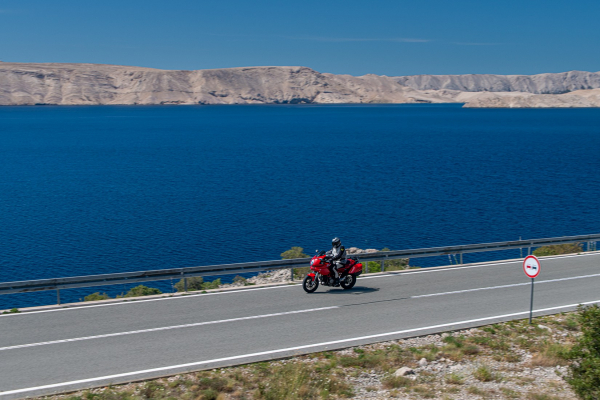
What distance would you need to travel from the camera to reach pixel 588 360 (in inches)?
366

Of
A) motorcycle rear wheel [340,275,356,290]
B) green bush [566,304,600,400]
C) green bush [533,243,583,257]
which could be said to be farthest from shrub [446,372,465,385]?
green bush [533,243,583,257]

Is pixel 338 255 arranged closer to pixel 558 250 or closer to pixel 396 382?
pixel 396 382

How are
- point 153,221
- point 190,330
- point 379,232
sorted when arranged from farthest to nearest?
point 153,221 → point 379,232 → point 190,330

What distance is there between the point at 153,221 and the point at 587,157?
67326 millimetres

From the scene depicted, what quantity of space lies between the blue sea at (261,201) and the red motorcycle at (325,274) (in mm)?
16750

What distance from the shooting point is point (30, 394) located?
10.2 metres

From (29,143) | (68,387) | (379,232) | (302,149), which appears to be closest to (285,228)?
(379,232)

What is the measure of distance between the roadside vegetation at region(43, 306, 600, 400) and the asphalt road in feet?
1.69

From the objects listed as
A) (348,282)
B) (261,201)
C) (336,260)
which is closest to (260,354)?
(336,260)

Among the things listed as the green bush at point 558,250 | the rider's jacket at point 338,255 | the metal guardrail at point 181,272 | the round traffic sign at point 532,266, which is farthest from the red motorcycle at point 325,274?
the green bush at point 558,250

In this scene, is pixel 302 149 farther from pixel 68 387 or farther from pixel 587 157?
pixel 68 387

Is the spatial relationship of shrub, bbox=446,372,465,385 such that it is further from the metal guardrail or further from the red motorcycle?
the metal guardrail

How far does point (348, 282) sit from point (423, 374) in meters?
6.32

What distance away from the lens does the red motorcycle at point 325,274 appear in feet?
56.4
